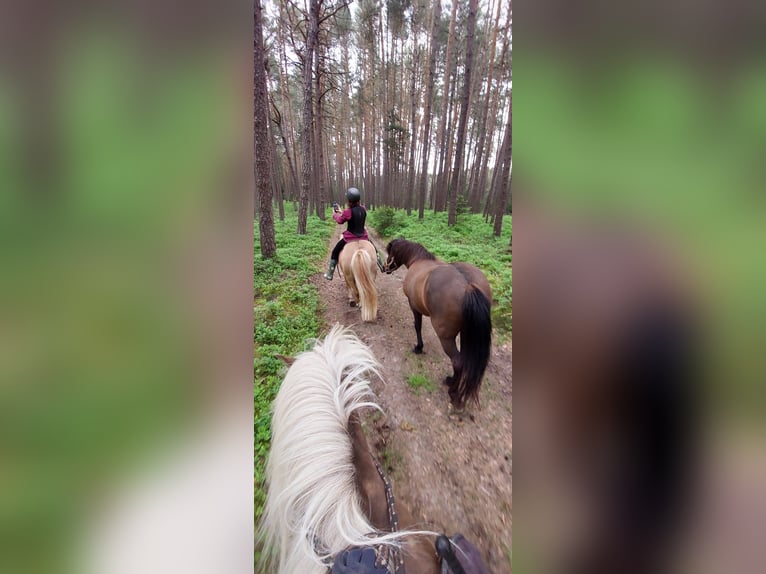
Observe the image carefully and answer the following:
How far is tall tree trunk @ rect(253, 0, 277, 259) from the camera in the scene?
869mm

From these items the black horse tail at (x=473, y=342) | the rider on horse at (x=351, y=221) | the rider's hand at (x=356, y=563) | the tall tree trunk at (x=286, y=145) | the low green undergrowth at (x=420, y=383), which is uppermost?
the tall tree trunk at (x=286, y=145)

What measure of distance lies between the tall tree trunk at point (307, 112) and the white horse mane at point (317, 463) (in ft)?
1.65

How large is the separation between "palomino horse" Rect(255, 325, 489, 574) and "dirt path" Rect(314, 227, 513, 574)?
0.05m

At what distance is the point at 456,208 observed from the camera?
3.46 feet

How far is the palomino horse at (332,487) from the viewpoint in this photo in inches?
35.4

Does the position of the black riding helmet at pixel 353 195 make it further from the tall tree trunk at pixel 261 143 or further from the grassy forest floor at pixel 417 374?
the tall tree trunk at pixel 261 143

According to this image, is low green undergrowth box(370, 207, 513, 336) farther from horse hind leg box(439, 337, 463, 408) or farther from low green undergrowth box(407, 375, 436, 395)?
low green undergrowth box(407, 375, 436, 395)

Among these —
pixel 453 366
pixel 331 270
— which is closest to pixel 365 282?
pixel 331 270

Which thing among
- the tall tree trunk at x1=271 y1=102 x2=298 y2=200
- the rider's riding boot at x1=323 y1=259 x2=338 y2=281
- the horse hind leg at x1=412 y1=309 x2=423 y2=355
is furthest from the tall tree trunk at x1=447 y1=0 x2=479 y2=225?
the tall tree trunk at x1=271 y1=102 x2=298 y2=200

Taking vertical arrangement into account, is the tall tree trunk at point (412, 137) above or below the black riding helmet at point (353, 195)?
above
